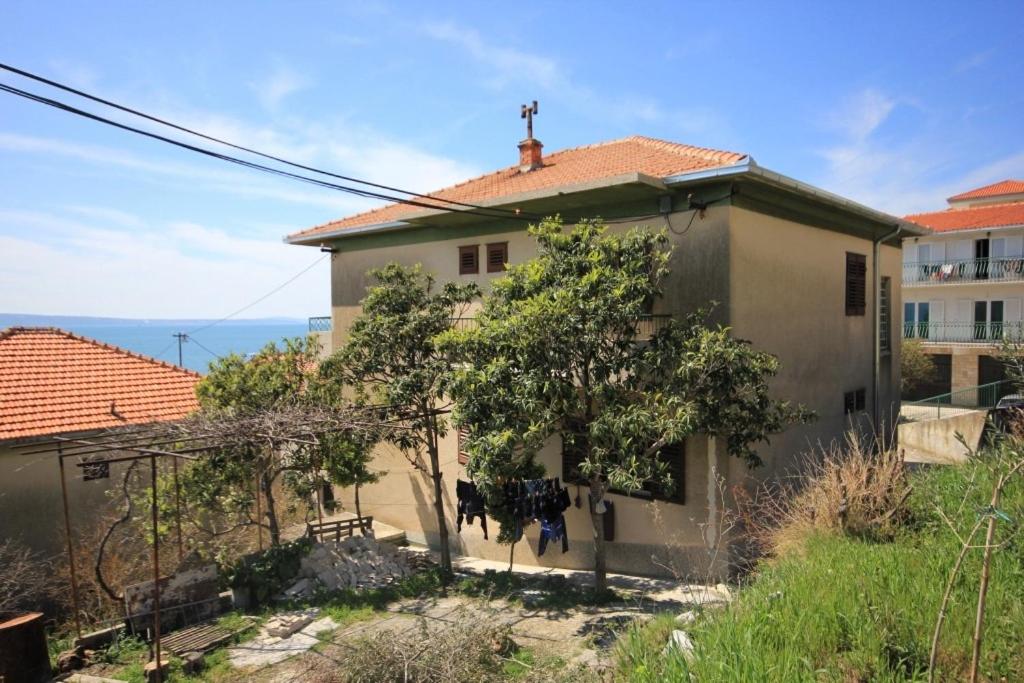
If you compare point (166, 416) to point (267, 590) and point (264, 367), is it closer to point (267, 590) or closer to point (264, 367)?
point (264, 367)

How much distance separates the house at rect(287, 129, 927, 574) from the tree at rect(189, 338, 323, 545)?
3319 millimetres

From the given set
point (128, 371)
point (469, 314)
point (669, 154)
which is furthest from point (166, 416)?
point (669, 154)

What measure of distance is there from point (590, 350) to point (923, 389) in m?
27.3

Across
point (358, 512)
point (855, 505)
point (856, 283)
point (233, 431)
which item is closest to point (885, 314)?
point (856, 283)

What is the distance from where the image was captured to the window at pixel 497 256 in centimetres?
1276

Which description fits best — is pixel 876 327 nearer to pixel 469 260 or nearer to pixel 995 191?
pixel 469 260

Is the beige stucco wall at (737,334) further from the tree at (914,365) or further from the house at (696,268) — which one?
the tree at (914,365)

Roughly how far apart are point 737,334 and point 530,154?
24.9ft

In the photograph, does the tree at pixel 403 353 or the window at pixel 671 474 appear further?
the tree at pixel 403 353

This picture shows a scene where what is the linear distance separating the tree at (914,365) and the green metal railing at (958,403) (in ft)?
4.71

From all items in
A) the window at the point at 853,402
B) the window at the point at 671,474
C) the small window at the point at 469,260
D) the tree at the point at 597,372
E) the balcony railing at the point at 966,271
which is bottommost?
the window at the point at 671,474

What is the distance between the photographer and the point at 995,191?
3325 centimetres

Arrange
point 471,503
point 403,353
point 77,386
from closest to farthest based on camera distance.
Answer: point 471,503 → point 403,353 → point 77,386

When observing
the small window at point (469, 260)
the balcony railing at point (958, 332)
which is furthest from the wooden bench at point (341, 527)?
the balcony railing at point (958, 332)
